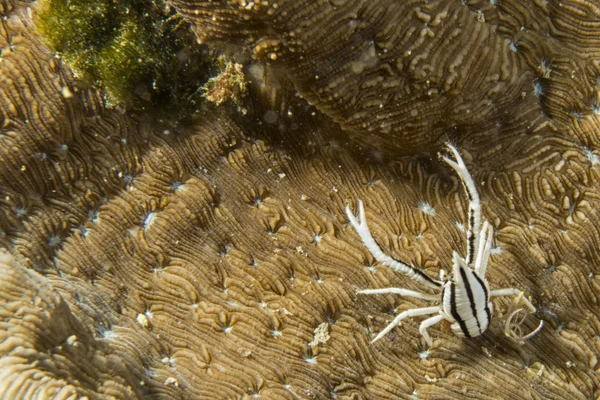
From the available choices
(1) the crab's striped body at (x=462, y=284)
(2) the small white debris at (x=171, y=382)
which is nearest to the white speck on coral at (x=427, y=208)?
(1) the crab's striped body at (x=462, y=284)

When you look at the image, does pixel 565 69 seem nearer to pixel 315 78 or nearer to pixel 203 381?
pixel 315 78

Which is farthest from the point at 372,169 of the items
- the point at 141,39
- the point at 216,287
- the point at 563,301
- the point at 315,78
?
the point at 141,39

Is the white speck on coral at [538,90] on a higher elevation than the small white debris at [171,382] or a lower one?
higher

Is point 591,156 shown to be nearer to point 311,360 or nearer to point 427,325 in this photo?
point 427,325

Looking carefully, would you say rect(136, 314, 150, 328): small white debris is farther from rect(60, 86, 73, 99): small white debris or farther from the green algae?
rect(60, 86, 73, 99): small white debris

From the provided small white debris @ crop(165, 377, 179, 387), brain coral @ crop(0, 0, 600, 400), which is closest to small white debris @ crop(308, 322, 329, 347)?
brain coral @ crop(0, 0, 600, 400)

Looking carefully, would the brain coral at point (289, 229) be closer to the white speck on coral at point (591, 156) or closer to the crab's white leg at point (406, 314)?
the white speck on coral at point (591, 156)
